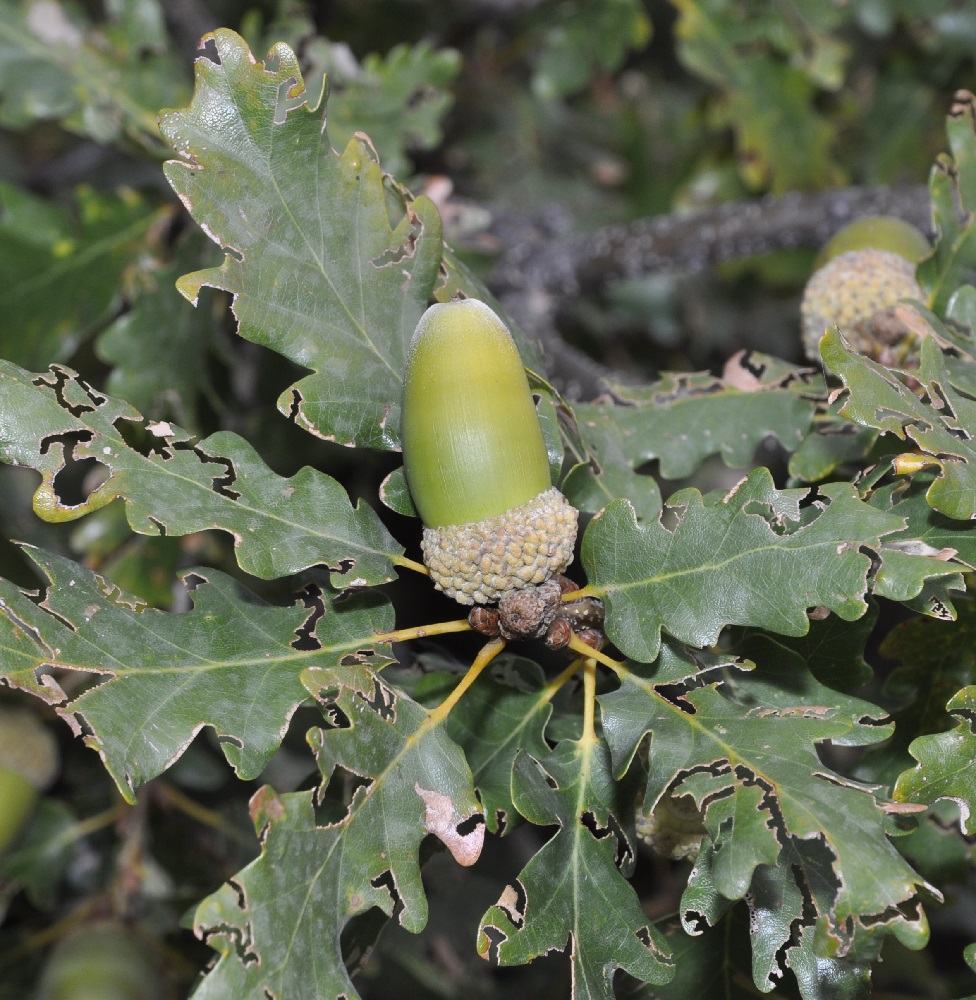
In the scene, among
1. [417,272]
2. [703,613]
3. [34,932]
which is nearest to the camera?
[703,613]

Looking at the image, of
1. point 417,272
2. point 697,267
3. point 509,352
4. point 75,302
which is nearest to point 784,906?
point 509,352

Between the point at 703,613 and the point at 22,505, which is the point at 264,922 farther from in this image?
the point at 22,505

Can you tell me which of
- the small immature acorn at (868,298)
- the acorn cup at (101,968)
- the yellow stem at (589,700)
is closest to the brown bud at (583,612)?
the yellow stem at (589,700)

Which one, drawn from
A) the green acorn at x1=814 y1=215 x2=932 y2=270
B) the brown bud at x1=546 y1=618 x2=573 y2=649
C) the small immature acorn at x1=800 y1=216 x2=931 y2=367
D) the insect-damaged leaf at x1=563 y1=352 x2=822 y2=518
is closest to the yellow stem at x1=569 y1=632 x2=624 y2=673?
the brown bud at x1=546 y1=618 x2=573 y2=649

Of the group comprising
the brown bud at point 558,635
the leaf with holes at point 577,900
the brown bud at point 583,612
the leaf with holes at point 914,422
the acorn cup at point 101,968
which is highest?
the leaf with holes at point 914,422

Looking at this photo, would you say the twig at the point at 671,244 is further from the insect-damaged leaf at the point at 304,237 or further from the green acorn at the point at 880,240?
the insect-damaged leaf at the point at 304,237

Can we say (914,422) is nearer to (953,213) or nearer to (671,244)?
(953,213)
